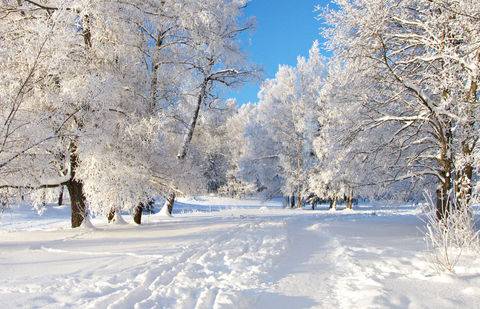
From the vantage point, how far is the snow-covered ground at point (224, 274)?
5238 millimetres

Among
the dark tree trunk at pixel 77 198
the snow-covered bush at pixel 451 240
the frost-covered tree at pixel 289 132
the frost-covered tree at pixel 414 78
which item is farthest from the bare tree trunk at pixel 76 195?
the frost-covered tree at pixel 289 132

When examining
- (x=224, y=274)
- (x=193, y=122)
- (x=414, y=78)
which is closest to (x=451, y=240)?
(x=224, y=274)

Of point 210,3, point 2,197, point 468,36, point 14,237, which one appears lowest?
point 14,237

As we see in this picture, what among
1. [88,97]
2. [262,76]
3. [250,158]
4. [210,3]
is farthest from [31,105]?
[250,158]

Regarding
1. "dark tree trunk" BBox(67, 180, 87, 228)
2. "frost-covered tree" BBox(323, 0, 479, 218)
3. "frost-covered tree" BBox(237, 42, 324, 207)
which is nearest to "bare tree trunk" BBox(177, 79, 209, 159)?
"dark tree trunk" BBox(67, 180, 87, 228)

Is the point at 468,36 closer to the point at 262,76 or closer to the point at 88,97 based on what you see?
the point at 88,97

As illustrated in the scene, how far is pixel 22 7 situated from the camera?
40.5 ft

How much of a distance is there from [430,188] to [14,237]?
12.5m

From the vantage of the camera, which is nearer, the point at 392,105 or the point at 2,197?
the point at 2,197

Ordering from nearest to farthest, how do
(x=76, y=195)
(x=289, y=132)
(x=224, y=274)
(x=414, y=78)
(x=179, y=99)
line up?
(x=224, y=274) → (x=414, y=78) → (x=76, y=195) → (x=179, y=99) → (x=289, y=132)

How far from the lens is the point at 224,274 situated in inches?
265

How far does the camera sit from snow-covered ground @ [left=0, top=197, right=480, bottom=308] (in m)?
5.24

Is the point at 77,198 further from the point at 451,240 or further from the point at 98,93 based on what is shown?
the point at 451,240

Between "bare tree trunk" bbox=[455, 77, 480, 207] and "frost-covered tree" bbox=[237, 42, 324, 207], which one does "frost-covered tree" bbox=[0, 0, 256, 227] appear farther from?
"frost-covered tree" bbox=[237, 42, 324, 207]
